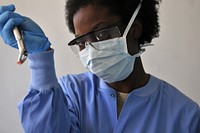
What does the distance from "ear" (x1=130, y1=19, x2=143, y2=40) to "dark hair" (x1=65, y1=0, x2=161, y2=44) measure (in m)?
0.02

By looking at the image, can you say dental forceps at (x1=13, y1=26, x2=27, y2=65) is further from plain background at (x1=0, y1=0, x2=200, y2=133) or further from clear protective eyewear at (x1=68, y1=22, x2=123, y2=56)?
plain background at (x1=0, y1=0, x2=200, y2=133)

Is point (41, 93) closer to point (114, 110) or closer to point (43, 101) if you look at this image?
point (43, 101)

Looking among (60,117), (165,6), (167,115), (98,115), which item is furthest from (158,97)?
(165,6)

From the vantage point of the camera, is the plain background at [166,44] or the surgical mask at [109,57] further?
the plain background at [166,44]

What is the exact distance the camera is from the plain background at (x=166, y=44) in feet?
4.52

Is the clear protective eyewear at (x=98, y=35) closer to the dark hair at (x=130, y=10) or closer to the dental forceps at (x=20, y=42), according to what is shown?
the dark hair at (x=130, y=10)

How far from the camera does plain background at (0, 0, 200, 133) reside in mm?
1378

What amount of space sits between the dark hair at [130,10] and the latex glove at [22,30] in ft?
0.78

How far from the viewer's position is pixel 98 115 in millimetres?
974

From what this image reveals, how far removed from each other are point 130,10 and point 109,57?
0.17m

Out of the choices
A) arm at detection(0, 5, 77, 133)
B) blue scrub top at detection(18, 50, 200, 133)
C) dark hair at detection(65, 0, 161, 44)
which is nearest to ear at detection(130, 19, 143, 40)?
dark hair at detection(65, 0, 161, 44)

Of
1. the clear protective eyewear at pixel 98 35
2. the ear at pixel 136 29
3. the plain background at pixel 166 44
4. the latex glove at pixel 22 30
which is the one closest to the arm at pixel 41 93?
the latex glove at pixel 22 30

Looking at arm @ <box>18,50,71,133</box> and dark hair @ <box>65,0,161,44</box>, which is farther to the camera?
dark hair @ <box>65,0,161,44</box>

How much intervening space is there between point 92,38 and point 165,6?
59cm
